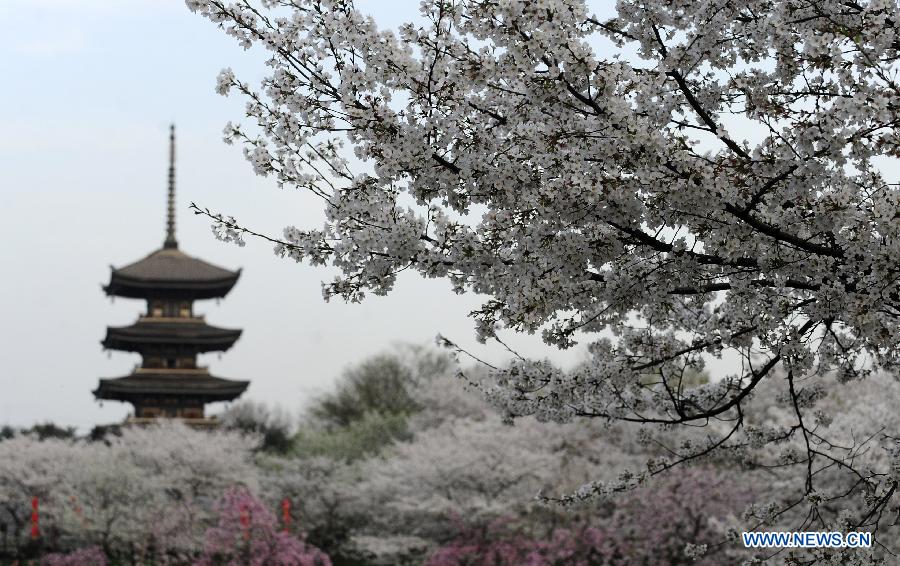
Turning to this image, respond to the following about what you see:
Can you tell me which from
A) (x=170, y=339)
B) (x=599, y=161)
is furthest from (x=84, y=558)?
(x=599, y=161)

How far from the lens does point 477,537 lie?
1930cm

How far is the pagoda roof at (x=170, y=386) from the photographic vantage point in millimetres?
39750

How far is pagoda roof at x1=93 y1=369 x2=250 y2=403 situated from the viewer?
39.8 meters

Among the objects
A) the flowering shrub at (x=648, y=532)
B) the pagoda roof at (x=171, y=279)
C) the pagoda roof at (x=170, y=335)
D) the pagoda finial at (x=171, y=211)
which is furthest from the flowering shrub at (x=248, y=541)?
the pagoda finial at (x=171, y=211)

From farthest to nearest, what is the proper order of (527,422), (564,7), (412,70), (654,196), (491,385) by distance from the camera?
(527,422), (491,385), (412,70), (654,196), (564,7)

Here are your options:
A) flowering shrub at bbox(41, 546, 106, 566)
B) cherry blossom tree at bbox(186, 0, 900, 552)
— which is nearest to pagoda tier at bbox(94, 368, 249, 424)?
flowering shrub at bbox(41, 546, 106, 566)

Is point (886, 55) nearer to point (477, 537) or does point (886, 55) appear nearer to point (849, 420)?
point (849, 420)

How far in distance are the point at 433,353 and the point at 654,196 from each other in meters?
40.3

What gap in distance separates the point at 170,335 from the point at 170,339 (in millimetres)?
190

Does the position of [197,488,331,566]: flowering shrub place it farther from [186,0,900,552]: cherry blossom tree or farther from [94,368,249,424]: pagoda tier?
[94,368,249,424]: pagoda tier

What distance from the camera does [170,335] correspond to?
134ft

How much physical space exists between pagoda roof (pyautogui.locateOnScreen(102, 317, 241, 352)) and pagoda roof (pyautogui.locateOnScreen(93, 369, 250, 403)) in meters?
1.03

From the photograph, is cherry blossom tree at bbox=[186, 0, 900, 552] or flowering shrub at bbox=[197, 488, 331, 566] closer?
cherry blossom tree at bbox=[186, 0, 900, 552]

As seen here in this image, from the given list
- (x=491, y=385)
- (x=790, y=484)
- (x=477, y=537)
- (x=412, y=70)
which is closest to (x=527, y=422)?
(x=477, y=537)
